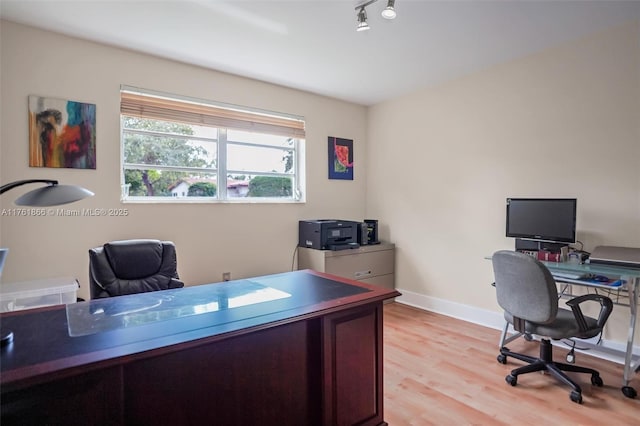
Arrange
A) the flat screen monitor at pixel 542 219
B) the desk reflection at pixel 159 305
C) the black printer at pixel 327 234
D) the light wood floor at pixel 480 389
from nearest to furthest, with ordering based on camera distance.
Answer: the desk reflection at pixel 159 305
the light wood floor at pixel 480 389
the flat screen monitor at pixel 542 219
the black printer at pixel 327 234

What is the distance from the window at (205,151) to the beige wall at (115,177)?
4.4 inches

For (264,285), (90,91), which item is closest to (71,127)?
(90,91)

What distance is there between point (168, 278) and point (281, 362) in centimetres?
144

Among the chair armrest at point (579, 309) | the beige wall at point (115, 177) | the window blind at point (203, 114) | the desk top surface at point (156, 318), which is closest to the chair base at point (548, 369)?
the chair armrest at point (579, 309)

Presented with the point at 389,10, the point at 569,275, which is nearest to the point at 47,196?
the point at 389,10

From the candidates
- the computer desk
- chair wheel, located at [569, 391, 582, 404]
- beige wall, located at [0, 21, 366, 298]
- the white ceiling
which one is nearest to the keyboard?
the computer desk

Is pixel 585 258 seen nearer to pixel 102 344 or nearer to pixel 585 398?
pixel 585 398

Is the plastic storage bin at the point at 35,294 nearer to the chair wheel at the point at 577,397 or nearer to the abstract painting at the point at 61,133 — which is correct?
A: the abstract painting at the point at 61,133

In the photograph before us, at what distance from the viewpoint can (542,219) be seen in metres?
2.98

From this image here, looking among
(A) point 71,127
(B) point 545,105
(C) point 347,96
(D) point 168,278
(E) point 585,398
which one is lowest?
(E) point 585,398

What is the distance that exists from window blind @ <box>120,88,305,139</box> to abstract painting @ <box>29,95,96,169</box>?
33cm

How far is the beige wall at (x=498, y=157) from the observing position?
9.26 ft

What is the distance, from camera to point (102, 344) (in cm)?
126

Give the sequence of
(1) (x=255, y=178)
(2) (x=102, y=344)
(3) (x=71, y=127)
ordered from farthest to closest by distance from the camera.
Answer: (1) (x=255, y=178), (3) (x=71, y=127), (2) (x=102, y=344)
